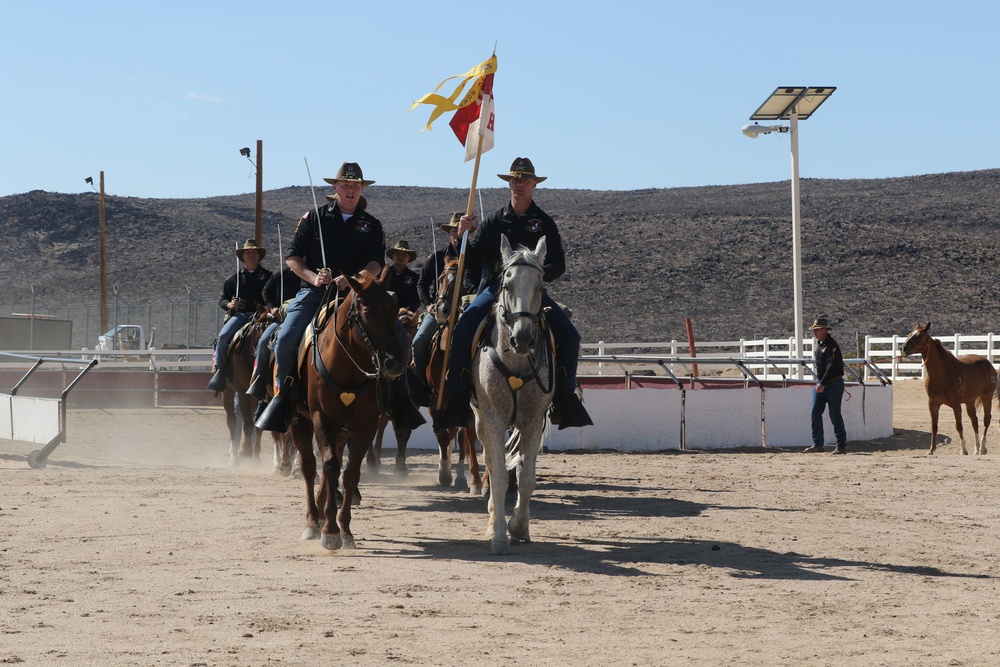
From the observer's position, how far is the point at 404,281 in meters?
15.4

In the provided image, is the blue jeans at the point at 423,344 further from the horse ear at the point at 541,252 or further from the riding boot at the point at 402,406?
the horse ear at the point at 541,252

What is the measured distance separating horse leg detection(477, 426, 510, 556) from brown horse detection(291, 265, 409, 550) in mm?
841

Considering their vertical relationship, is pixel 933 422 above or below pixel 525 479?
below

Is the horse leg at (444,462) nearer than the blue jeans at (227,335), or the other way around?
the horse leg at (444,462)

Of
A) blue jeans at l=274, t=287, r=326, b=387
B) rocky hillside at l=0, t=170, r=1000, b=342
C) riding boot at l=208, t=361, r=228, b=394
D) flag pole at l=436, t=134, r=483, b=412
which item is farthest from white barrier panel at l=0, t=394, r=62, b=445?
rocky hillside at l=0, t=170, r=1000, b=342

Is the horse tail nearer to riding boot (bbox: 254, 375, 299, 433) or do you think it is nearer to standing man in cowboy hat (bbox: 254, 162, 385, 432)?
riding boot (bbox: 254, 375, 299, 433)

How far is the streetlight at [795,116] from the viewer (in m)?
28.5

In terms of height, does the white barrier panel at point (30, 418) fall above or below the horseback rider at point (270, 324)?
below

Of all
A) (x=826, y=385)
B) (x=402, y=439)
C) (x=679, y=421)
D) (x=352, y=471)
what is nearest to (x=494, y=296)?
(x=352, y=471)

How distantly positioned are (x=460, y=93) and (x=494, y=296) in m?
3.06

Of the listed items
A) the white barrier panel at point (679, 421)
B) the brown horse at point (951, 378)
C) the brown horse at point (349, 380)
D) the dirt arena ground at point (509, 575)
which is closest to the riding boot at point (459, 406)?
the brown horse at point (349, 380)

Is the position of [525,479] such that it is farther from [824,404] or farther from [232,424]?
[824,404]

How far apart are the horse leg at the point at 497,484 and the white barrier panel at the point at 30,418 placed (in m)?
9.28

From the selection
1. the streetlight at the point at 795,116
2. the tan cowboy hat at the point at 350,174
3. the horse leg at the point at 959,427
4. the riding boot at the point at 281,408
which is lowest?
the horse leg at the point at 959,427
